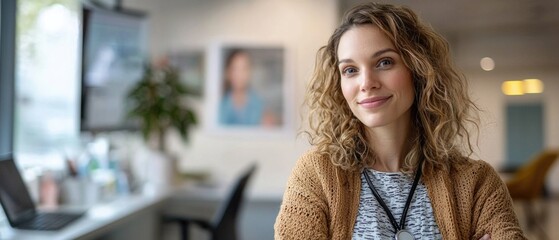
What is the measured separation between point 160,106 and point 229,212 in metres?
1.00

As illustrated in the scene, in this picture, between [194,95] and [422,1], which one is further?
[194,95]

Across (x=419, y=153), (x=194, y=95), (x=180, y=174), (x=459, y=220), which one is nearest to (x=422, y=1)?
(x=419, y=153)

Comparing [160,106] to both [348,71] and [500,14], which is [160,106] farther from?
[348,71]

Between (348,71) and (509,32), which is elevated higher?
(509,32)

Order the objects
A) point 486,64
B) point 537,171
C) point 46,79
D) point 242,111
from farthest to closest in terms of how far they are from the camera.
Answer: point 242,111
point 46,79
point 537,171
point 486,64

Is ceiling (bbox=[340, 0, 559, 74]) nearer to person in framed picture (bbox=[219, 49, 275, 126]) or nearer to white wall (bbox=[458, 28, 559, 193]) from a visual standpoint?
white wall (bbox=[458, 28, 559, 193])

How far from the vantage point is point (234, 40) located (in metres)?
3.84

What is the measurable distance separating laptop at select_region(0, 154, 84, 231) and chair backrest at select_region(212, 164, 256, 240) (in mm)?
759

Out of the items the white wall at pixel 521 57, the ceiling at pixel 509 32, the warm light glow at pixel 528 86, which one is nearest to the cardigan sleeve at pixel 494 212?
the ceiling at pixel 509 32

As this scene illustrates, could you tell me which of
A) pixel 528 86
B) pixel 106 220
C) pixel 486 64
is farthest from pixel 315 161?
pixel 528 86

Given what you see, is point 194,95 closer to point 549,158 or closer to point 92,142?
point 92,142

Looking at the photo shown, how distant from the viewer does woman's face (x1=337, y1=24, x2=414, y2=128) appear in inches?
37.8

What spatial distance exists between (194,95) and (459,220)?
2.83 m

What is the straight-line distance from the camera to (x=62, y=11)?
10.6 feet
